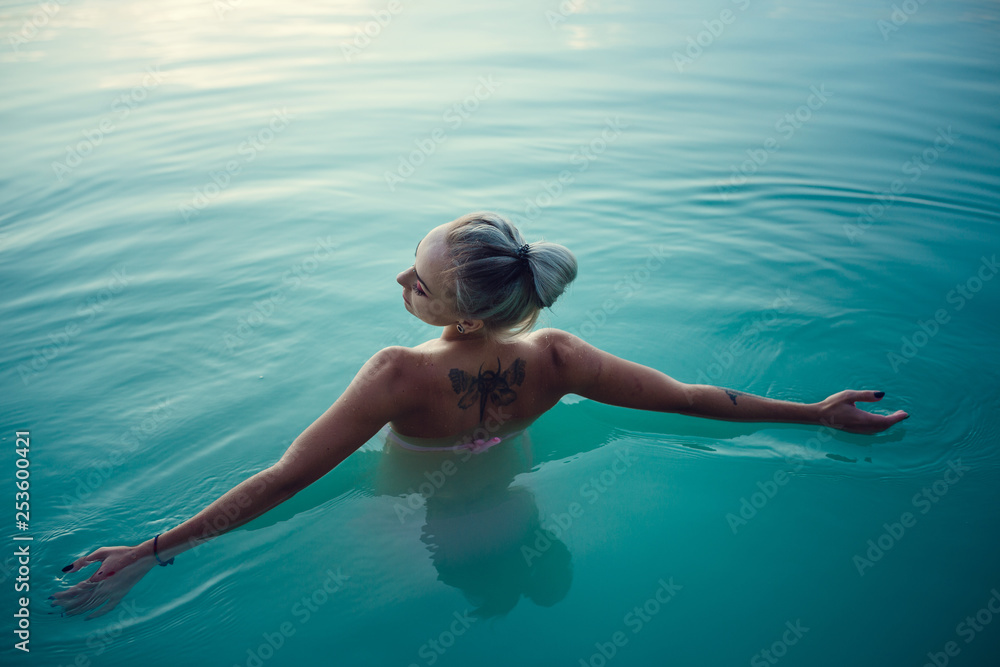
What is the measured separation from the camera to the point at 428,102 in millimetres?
7816

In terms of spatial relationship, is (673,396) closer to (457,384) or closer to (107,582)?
(457,384)

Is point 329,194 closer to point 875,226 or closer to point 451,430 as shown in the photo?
point 451,430

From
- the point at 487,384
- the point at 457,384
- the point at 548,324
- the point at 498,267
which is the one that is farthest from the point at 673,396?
the point at 548,324

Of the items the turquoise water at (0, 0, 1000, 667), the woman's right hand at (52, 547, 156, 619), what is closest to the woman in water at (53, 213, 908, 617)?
the woman's right hand at (52, 547, 156, 619)

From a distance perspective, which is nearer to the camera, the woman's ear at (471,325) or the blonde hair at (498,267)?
the blonde hair at (498,267)

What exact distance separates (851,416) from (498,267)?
1873 mm

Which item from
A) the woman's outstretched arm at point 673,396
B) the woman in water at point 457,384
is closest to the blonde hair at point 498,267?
the woman in water at point 457,384

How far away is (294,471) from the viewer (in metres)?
2.13

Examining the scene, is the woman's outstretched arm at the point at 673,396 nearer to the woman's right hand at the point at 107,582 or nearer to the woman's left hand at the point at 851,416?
the woman's left hand at the point at 851,416

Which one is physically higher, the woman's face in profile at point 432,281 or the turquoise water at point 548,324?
the woman's face in profile at point 432,281

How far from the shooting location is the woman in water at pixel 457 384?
2.04m

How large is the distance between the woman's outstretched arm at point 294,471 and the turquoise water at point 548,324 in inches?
10.2

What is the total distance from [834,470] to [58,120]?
26.0 ft

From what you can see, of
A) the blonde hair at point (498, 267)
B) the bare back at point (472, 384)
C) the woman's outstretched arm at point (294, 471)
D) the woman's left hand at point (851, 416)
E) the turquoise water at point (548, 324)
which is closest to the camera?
the blonde hair at point (498, 267)
